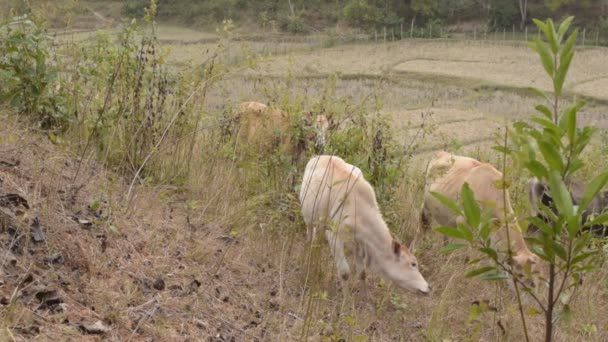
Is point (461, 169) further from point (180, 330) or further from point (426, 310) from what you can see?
point (180, 330)

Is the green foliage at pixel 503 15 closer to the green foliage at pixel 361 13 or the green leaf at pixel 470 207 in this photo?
the green foliage at pixel 361 13

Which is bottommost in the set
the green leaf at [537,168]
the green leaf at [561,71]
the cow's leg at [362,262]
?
the cow's leg at [362,262]

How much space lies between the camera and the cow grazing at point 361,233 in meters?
5.05

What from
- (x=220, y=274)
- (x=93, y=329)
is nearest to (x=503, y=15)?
(x=220, y=274)

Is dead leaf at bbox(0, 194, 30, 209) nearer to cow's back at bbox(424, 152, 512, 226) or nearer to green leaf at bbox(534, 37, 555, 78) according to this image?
green leaf at bbox(534, 37, 555, 78)

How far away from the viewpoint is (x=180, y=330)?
134 inches

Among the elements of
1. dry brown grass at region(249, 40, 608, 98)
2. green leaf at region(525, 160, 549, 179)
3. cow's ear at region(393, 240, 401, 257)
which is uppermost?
green leaf at region(525, 160, 549, 179)

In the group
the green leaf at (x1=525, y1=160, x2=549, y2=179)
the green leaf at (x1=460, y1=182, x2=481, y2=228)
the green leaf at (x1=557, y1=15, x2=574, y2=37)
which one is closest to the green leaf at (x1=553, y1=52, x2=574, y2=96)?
the green leaf at (x1=557, y1=15, x2=574, y2=37)

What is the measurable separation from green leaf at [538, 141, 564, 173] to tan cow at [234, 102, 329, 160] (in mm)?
3787

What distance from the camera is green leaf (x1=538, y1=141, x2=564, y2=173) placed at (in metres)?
2.48

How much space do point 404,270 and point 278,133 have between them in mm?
1760

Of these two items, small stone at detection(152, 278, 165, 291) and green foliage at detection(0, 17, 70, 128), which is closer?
small stone at detection(152, 278, 165, 291)

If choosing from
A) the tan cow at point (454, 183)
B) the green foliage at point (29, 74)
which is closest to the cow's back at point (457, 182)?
the tan cow at point (454, 183)

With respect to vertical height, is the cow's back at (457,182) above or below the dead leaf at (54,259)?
below
